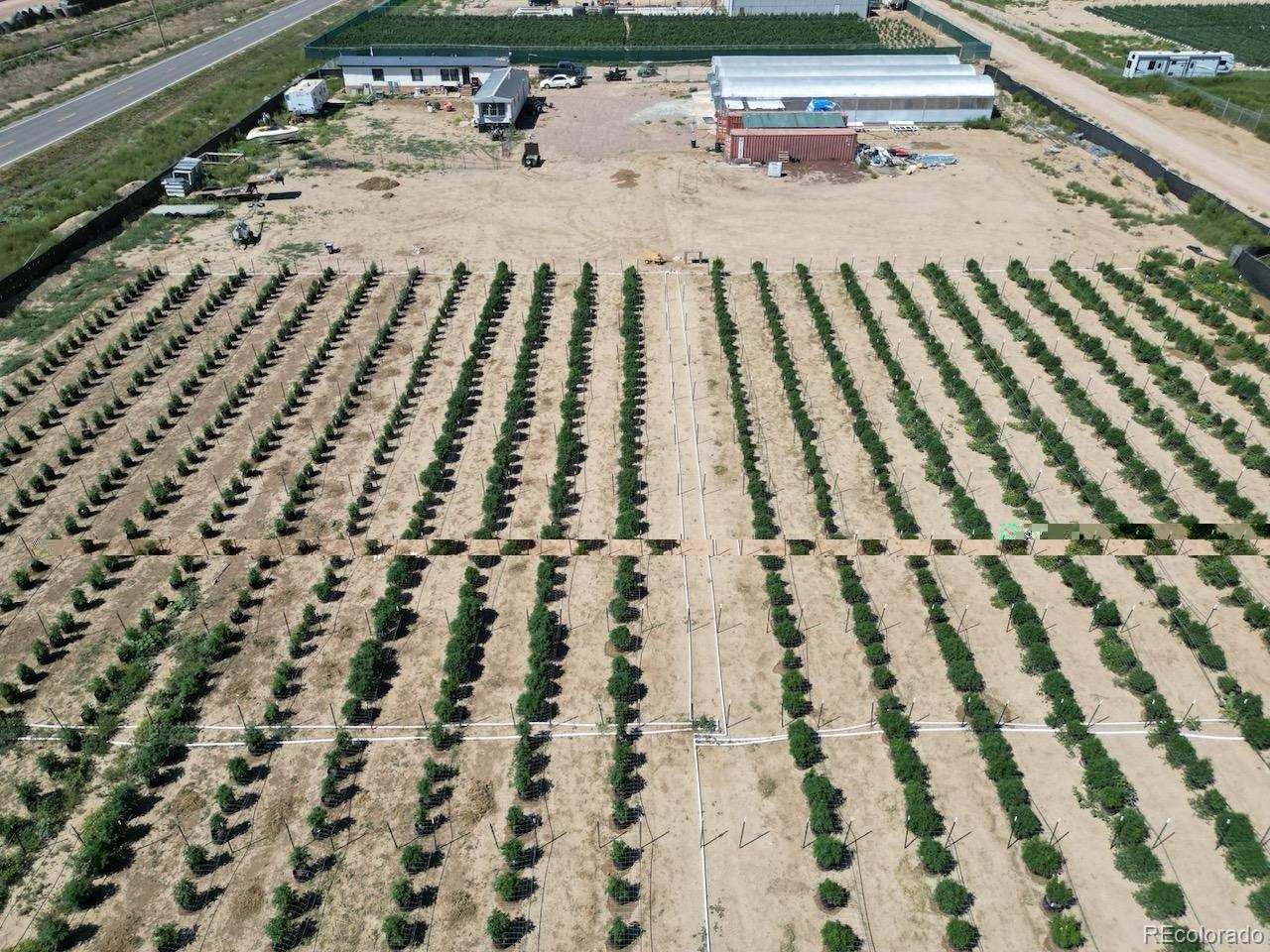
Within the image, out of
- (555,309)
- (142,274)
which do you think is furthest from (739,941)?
(142,274)

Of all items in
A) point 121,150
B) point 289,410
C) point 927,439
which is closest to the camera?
point 927,439

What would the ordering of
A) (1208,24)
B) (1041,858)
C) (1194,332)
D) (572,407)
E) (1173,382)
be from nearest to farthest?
Answer: 1. (1041,858)
2. (572,407)
3. (1173,382)
4. (1194,332)
5. (1208,24)

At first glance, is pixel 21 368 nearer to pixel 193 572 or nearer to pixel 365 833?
pixel 193 572

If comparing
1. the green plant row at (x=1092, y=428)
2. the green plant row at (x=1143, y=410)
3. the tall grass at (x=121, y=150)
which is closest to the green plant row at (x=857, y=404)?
the green plant row at (x=1092, y=428)

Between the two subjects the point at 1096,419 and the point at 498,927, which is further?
the point at 1096,419

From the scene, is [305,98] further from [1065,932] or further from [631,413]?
[1065,932]

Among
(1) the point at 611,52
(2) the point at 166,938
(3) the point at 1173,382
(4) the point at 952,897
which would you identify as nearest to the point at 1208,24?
(1) the point at 611,52

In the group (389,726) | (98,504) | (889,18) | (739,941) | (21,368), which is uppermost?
(889,18)
